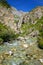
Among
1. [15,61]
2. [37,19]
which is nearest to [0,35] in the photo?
[15,61]

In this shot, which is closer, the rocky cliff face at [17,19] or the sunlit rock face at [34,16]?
the rocky cliff face at [17,19]

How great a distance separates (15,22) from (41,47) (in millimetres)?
31019

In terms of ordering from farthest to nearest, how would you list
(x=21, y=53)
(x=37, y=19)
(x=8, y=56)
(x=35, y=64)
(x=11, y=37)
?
(x=37, y=19) → (x=11, y=37) → (x=21, y=53) → (x=8, y=56) → (x=35, y=64)

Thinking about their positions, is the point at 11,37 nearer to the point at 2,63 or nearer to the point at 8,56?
the point at 8,56

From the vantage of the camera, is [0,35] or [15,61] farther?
[0,35]

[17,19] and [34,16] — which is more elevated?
[34,16]

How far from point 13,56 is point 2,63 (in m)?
3.13

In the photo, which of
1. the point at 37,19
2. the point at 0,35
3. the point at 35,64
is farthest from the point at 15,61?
the point at 37,19

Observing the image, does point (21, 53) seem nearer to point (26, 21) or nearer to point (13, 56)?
point (13, 56)

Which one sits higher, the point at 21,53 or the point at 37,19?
the point at 37,19

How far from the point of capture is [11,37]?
126 feet

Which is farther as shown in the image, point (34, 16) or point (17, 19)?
point (17, 19)

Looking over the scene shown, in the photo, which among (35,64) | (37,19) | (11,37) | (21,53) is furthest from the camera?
(37,19)

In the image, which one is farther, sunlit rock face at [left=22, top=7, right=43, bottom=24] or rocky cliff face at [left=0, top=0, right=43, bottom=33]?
sunlit rock face at [left=22, top=7, right=43, bottom=24]
